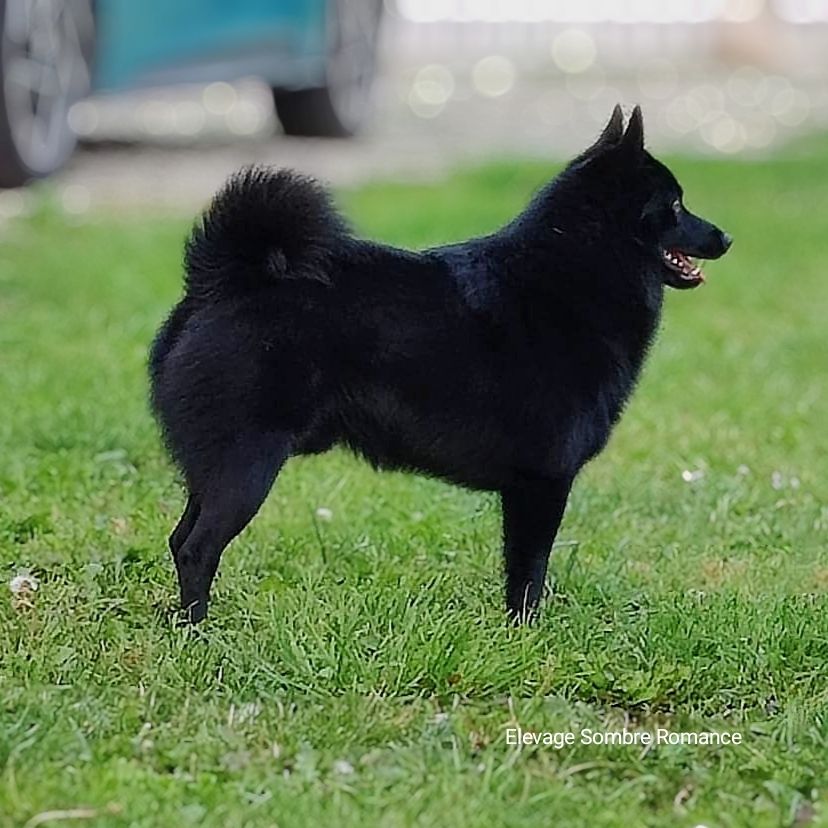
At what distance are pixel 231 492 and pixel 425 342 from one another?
478 millimetres

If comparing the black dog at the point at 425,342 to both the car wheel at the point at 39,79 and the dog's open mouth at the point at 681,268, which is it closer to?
the dog's open mouth at the point at 681,268

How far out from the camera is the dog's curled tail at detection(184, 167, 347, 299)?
3.26 m

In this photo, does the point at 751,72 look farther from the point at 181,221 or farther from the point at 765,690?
the point at 765,690

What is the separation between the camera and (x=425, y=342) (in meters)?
3.30

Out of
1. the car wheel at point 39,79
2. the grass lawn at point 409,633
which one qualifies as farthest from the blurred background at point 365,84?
the grass lawn at point 409,633

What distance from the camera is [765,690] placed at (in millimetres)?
3203

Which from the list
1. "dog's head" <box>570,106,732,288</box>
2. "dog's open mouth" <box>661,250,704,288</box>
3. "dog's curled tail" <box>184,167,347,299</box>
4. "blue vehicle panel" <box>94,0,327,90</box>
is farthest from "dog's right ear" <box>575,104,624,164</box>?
"blue vehicle panel" <box>94,0,327,90</box>

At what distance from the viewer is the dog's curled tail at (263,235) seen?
326 cm

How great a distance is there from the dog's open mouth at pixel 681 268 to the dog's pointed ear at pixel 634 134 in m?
0.24

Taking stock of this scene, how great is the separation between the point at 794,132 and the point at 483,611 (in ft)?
29.8

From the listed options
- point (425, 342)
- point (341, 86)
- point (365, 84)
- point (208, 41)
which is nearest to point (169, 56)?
point (208, 41)

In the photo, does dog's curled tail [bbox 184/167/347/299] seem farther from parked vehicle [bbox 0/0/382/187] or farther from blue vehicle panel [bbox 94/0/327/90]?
blue vehicle panel [bbox 94/0/327/90]

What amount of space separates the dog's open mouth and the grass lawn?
2.24 ft

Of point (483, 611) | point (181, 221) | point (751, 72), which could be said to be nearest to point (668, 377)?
point (483, 611)
